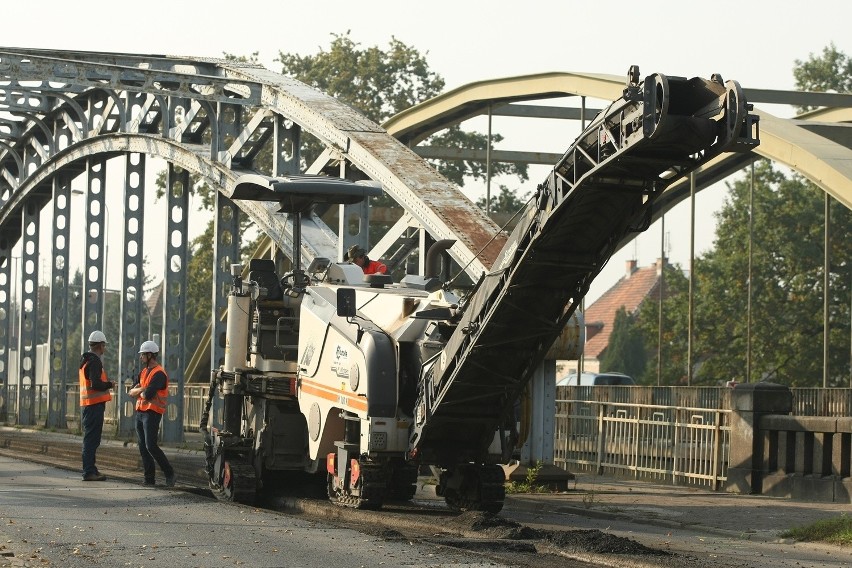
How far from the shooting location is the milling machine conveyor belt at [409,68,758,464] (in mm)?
11492

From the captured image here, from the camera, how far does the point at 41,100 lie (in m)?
37.4

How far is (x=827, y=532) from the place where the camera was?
525 inches

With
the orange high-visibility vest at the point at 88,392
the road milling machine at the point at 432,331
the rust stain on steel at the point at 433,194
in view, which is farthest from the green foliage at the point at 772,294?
the road milling machine at the point at 432,331

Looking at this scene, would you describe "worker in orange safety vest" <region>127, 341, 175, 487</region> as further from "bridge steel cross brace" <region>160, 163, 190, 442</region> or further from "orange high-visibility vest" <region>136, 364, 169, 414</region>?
"bridge steel cross brace" <region>160, 163, 190, 442</region>

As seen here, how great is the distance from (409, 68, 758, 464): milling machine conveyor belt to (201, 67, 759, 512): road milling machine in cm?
2

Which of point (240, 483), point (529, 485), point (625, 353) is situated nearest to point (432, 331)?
point (240, 483)

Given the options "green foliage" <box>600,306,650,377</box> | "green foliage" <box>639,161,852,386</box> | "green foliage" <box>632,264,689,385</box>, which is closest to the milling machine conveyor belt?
"green foliage" <box>639,161,852,386</box>

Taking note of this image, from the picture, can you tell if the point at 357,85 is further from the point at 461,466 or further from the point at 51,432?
the point at 461,466

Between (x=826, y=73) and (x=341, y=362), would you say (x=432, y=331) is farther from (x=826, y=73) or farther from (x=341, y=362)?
(x=826, y=73)

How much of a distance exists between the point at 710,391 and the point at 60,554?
39.3 ft

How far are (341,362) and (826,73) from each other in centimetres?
7044

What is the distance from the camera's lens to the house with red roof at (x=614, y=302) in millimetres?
106250

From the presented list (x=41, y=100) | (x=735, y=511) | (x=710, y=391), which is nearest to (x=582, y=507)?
(x=735, y=511)

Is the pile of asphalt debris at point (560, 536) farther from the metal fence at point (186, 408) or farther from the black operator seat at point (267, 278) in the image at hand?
the metal fence at point (186, 408)
